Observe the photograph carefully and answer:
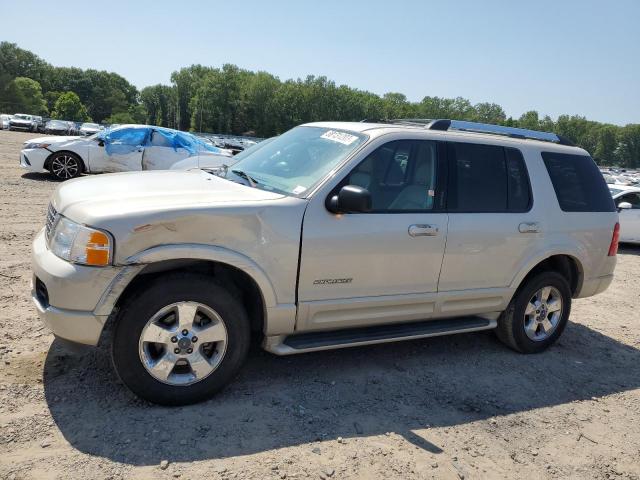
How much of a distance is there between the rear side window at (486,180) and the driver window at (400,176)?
0.65 feet

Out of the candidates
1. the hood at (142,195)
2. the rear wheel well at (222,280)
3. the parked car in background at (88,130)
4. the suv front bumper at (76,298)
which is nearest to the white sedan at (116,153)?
the hood at (142,195)

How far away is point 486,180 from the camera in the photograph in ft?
15.0

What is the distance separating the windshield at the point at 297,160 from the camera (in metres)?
3.92

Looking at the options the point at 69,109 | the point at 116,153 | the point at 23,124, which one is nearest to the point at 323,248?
the point at 116,153

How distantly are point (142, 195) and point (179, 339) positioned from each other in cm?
96

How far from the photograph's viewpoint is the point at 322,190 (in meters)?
3.73

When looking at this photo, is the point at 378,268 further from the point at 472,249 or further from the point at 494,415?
the point at 494,415

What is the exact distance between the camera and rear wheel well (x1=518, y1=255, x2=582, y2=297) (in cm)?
504

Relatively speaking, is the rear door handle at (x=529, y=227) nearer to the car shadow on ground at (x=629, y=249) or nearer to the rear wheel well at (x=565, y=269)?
the rear wheel well at (x=565, y=269)

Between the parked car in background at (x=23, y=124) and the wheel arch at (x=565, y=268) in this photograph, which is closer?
the wheel arch at (x=565, y=268)

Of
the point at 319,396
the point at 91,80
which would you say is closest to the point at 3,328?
the point at 319,396

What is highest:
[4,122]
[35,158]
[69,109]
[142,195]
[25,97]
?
[25,97]

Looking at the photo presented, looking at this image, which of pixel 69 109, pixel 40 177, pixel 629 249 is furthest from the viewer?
pixel 69 109

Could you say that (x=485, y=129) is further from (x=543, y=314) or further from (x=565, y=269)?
(x=543, y=314)
